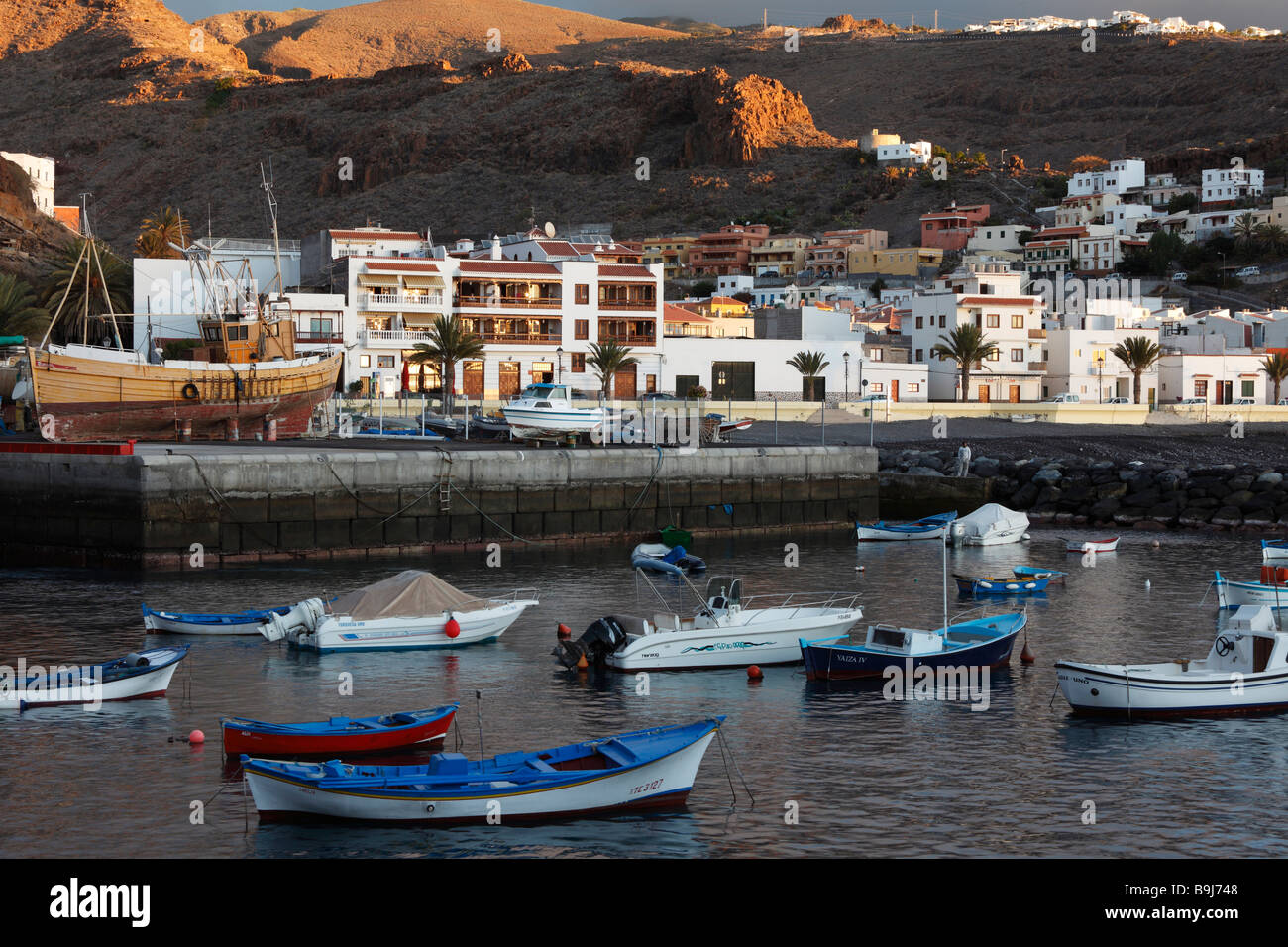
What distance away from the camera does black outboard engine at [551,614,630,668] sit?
28578 millimetres

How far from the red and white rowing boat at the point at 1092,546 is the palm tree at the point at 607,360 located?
1340 inches

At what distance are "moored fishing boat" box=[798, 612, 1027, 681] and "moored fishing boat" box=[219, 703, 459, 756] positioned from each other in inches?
352

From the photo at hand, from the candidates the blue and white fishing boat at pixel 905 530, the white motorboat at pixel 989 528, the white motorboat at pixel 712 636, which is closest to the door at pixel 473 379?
the blue and white fishing boat at pixel 905 530

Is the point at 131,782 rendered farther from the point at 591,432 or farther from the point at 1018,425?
the point at 1018,425

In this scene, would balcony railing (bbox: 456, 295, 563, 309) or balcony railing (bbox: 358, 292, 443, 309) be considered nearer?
balcony railing (bbox: 358, 292, 443, 309)

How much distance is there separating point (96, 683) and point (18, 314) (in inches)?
2249

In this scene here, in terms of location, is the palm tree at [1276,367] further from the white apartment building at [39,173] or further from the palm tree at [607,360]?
the white apartment building at [39,173]

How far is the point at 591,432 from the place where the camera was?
6278 centimetres

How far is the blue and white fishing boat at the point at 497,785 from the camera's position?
18.4m

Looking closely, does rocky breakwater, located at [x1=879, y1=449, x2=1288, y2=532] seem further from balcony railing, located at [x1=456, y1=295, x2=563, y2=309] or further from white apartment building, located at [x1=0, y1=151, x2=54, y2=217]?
white apartment building, located at [x1=0, y1=151, x2=54, y2=217]

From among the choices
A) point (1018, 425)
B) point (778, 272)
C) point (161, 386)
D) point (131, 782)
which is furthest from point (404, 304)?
point (778, 272)

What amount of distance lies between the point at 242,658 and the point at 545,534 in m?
21.6

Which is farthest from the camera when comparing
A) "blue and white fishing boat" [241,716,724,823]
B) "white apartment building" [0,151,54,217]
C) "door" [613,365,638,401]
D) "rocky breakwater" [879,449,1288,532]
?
"white apartment building" [0,151,54,217]

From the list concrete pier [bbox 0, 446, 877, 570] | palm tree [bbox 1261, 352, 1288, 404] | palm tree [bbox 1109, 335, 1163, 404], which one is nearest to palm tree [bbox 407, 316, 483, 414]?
concrete pier [bbox 0, 446, 877, 570]
